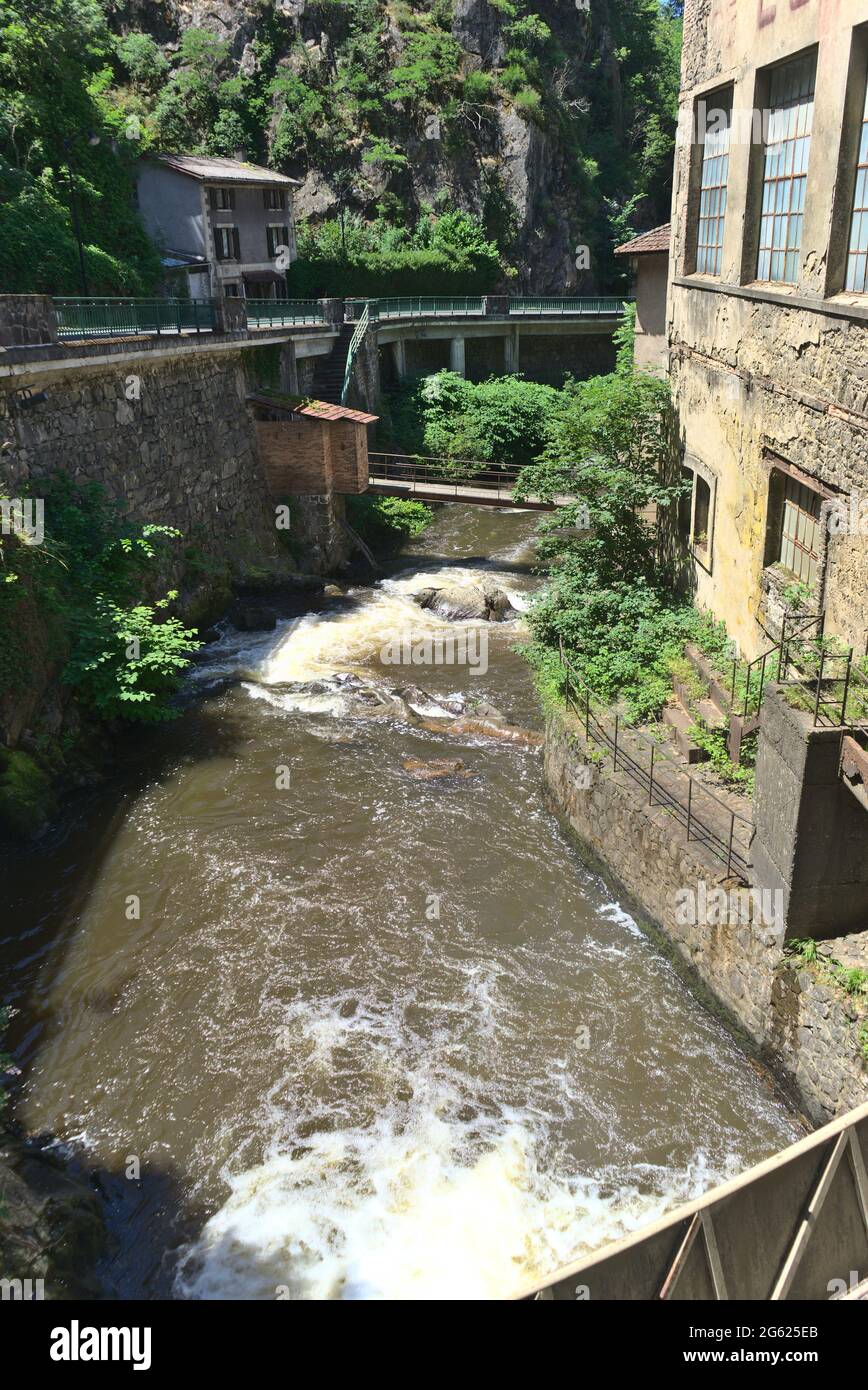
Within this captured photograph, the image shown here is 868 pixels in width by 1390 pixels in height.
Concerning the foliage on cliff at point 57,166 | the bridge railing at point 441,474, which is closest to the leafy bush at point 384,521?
the bridge railing at point 441,474

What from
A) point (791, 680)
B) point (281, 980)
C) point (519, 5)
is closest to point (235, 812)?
point (281, 980)

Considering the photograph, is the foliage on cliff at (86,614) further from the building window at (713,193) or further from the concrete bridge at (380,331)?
the building window at (713,193)

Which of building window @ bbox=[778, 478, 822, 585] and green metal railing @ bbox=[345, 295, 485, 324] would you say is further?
green metal railing @ bbox=[345, 295, 485, 324]

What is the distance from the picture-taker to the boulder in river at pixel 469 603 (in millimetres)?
20328

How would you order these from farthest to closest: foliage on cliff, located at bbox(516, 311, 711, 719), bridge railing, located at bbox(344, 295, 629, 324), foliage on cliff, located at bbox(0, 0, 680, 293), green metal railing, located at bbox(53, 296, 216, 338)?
foliage on cliff, located at bbox(0, 0, 680, 293) < bridge railing, located at bbox(344, 295, 629, 324) < green metal railing, located at bbox(53, 296, 216, 338) < foliage on cliff, located at bbox(516, 311, 711, 719)

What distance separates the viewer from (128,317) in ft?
59.6

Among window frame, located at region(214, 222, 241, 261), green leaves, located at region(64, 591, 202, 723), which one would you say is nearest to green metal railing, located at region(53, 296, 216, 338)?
green leaves, located at region(64, 591, 202, 723)

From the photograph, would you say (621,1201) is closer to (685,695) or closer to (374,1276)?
(374,1276)

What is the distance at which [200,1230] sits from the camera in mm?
7598

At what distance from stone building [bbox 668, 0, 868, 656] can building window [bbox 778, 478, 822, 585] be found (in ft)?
0.10

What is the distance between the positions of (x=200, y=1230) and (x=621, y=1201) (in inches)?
130

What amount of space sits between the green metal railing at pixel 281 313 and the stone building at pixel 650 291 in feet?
32.3

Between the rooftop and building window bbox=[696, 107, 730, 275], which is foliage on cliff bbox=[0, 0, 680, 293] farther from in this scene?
building window bbox=[696, 107, 730, 275]

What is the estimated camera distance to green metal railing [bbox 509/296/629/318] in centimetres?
4056
